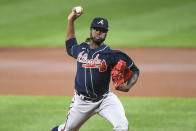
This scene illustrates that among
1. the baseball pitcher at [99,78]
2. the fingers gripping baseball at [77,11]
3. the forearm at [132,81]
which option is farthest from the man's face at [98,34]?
the forearm at [132,81]

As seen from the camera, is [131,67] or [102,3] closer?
[131,67]

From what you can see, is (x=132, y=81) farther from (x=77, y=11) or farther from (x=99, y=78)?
(x=77, y=11)

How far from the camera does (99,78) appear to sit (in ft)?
21.6

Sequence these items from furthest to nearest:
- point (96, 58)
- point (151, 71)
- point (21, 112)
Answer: point (151, 71)
point (21, 112)
point (96, 58)

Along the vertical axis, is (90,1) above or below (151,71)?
above

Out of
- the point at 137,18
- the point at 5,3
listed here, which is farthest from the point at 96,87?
the point at 5,3

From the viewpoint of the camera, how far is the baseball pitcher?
648 cm

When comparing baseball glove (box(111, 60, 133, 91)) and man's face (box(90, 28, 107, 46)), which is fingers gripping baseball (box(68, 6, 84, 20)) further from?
baseball glove (box(111, 60, 133, 91))

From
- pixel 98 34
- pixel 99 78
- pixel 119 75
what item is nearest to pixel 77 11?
pixel 98 34

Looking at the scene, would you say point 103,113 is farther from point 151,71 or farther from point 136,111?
point 151,71

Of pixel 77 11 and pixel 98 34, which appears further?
pixel 77 11

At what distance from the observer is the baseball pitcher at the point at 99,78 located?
648 centimetres

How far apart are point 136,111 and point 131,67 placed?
354cm

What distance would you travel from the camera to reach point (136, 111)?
394 inches
